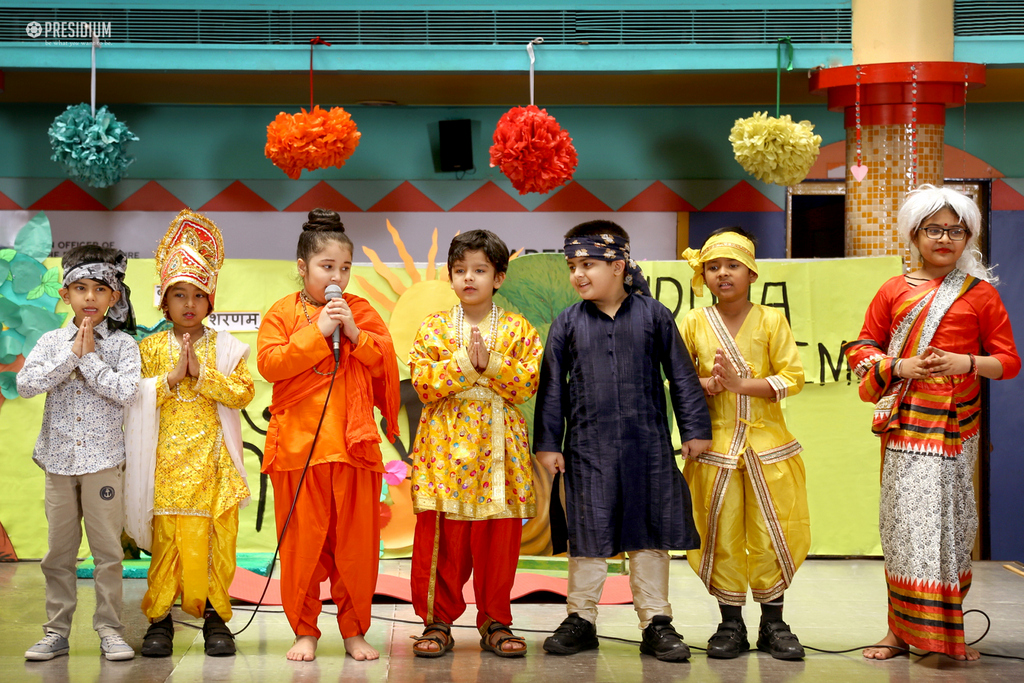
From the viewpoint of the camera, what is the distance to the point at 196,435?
11.4ft

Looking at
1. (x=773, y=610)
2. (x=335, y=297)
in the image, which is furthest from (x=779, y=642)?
(x=335, y=297)

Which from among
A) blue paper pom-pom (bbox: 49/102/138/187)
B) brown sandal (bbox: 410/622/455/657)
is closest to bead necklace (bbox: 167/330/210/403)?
brown sandal (bbox: 410/622/455/657)

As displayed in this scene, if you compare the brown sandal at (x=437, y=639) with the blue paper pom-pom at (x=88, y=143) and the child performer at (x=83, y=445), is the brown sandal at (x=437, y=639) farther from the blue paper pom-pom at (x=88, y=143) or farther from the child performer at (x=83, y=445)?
the blue paper pom-pom at (x=88, y=143)

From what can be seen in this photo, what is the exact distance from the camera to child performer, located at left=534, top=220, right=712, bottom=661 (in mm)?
3408

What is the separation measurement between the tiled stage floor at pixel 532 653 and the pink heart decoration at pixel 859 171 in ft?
6.56

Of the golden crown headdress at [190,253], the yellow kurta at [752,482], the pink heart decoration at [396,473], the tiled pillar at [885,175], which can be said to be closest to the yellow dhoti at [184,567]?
the golden crown headdress at [190,253]

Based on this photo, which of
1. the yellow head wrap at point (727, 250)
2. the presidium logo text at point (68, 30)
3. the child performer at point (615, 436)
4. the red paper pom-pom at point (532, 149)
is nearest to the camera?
the child performer at point (615, 436)

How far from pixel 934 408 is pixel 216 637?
256 cm

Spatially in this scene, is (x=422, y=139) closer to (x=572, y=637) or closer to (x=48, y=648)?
(x=572, y=637)

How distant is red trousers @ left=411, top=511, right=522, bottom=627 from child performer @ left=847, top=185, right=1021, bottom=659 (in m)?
1.29

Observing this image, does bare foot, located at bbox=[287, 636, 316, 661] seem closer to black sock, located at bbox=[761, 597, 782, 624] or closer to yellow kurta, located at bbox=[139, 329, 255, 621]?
yellow kurta, located at bbox=[139, 329, 255, 621]

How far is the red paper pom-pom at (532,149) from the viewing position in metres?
4.89

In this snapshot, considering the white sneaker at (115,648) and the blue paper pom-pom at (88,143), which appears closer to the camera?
the white sneaker at (115,648)

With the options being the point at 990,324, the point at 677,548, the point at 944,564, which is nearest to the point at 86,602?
the point at 677,548
